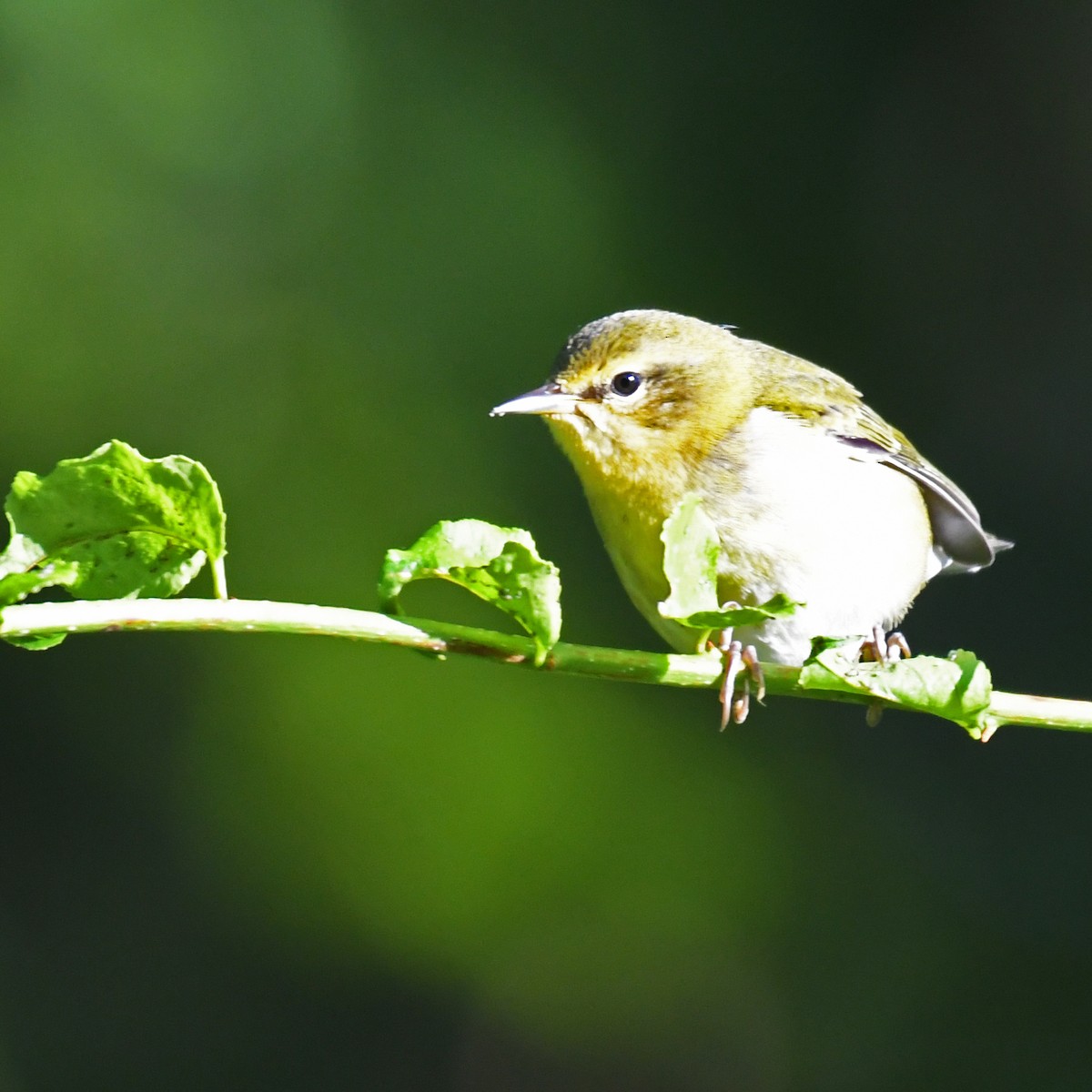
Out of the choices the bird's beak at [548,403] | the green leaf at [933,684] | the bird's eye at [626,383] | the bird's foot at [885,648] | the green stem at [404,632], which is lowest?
the bird's foot at [885,648]

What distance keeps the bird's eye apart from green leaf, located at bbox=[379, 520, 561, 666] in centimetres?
201

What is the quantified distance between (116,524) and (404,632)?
317 millimetres

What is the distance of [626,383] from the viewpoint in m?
3.50

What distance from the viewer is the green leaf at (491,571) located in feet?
4.65

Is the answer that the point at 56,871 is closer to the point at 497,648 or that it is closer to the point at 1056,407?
the point at 1056,407

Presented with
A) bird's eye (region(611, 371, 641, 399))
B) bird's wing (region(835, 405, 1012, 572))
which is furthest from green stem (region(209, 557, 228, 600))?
bird's wing (region(835, 405, 1012, 572))

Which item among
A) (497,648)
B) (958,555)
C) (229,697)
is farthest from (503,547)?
(229,697)

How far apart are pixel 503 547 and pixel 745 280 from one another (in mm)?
5124

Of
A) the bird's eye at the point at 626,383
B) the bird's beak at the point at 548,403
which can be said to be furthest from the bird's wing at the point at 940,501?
the bird's beak at the point at 548,403

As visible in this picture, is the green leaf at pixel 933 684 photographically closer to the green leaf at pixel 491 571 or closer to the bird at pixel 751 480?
the green leaf at pixel 491 571

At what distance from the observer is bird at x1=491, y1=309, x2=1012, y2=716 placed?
3084mm

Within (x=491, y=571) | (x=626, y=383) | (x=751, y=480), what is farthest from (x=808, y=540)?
(x=491, y=571)

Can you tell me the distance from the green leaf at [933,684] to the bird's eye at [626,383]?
78.1 inches

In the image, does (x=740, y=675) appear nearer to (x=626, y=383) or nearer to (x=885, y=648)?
(x=885, y=648)
